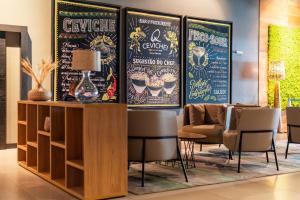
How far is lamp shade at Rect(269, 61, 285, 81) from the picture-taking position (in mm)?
9375

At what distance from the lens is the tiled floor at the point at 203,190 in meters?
3.88

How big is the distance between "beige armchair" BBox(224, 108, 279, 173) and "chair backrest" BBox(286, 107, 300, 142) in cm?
100

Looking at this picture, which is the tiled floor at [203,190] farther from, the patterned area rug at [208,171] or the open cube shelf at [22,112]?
the open cube shelf at [22,112]

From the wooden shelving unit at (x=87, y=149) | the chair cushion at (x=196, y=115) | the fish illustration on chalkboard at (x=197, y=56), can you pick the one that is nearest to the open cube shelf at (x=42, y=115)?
the wooden shelving unit at (x=87, y=149)

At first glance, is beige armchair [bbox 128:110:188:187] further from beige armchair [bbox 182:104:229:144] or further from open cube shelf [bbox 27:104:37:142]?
beige armchair [bbox 182:104:229:144]

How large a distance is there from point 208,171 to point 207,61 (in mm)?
4197

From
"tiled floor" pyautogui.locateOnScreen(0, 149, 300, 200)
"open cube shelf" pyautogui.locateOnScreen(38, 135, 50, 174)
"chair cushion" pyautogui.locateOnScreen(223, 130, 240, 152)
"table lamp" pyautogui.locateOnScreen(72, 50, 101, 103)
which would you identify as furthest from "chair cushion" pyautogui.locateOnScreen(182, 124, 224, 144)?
"table lamp" pyautogui.locateOnScreen(72, 50, 101, 103)

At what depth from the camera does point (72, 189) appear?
404 cm

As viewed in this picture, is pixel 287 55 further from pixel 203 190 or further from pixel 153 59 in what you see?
pixel 203 190

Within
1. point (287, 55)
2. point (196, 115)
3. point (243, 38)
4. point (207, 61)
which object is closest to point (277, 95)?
point (287, 55)

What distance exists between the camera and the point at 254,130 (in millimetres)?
5168

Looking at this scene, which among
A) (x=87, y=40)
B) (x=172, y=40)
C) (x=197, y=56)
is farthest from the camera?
(x=197, y=56)

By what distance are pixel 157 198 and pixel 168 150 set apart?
744mm

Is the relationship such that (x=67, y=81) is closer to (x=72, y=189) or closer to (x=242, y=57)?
(x=72, y=189)
